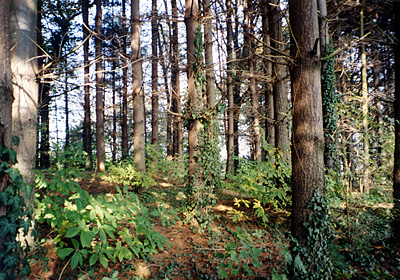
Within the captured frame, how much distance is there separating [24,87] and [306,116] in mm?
4298

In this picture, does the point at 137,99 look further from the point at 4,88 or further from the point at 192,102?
the point at 4,88

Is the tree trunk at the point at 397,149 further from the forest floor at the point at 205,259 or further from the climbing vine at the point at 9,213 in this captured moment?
the climbing vine at the point at 9,213

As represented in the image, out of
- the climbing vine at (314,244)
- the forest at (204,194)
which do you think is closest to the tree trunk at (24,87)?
the forest at (204,194)

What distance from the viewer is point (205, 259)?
166 inches

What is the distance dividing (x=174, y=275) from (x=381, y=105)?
15.9m

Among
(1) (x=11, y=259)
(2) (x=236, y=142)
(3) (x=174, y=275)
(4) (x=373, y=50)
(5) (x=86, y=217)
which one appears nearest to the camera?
(1) (x=11, y=259)

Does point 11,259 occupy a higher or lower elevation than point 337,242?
higher

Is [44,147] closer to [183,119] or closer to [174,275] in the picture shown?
[183,119]

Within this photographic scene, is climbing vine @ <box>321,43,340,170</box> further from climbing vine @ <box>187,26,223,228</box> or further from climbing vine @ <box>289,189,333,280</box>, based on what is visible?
climbing vine @ <box>289,189,333,280</box>

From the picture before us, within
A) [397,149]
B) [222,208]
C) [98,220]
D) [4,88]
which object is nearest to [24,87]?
[4,88]

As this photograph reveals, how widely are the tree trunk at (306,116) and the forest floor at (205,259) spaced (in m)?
0.60

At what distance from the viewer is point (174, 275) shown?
3.71m

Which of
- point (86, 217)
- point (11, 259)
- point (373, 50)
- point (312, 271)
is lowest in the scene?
point (312, 271)

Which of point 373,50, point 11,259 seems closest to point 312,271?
point 11,259
